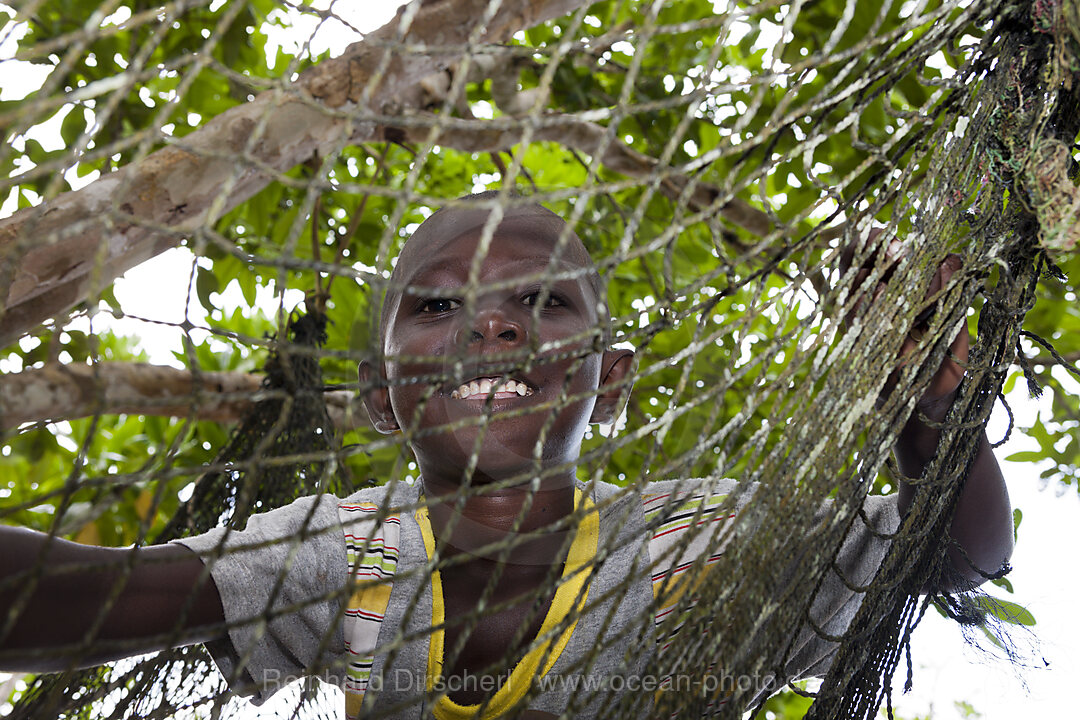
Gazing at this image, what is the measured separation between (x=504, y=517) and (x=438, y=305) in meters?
0.28

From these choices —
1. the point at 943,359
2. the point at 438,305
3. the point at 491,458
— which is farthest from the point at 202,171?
the point at 943,359

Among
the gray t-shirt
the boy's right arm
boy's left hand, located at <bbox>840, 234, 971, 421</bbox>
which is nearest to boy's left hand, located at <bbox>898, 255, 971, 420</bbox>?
boy's left hand, located at <bbox>840, 234, 971, 421</bbox>

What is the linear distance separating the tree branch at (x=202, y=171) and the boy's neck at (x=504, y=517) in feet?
1.47

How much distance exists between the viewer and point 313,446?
4.56 feet

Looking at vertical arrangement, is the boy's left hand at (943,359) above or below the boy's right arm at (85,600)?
above

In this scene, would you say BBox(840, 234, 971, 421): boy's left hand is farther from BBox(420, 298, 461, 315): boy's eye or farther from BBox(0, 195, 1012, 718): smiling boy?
BBox(420, 298, 461, 315): boy's eye

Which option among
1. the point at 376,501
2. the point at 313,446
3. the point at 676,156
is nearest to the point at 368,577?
the point at 376,501

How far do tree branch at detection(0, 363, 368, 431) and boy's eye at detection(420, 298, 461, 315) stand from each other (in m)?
0.15

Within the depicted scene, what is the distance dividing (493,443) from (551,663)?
0.27 m

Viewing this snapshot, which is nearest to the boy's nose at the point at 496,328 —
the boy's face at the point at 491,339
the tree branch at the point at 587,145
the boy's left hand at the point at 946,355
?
the boy's face at the point at 491,339

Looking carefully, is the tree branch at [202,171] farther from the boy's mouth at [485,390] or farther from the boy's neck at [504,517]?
the boy's neck at [504,517]

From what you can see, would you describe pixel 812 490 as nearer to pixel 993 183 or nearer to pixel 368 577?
pixel 993 183

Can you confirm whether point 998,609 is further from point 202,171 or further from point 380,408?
point 202,171

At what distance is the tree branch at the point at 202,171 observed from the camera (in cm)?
86
